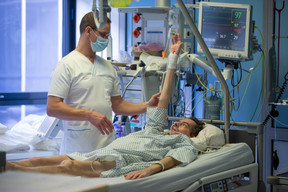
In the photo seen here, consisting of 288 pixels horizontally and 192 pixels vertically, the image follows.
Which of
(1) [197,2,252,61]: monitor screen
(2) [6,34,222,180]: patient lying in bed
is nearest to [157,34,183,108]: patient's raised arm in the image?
(2) [6,34,222,180]: patient lying in bed

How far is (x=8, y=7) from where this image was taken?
5508mm

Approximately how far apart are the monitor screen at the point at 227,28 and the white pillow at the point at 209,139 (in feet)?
3.25

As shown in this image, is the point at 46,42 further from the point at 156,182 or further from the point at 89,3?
the point at 156,182

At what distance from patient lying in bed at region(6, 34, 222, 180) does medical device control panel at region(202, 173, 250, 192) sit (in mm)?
198

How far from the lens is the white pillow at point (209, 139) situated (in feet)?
8.80

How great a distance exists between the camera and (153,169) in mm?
2076

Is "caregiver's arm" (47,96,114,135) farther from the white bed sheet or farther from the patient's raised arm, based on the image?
the patient's raised arm

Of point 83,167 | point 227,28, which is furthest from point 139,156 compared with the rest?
point 227,28

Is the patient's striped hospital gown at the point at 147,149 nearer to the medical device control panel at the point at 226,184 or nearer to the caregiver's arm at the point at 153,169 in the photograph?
the caregiver's arm at the point at 153,169

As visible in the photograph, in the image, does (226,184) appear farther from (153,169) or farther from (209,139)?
(153,169)

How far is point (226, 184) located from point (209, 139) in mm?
404

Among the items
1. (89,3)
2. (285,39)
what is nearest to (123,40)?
(89,3)

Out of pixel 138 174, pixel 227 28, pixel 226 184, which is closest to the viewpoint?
pixel 138 174

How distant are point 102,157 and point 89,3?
4.55 m
